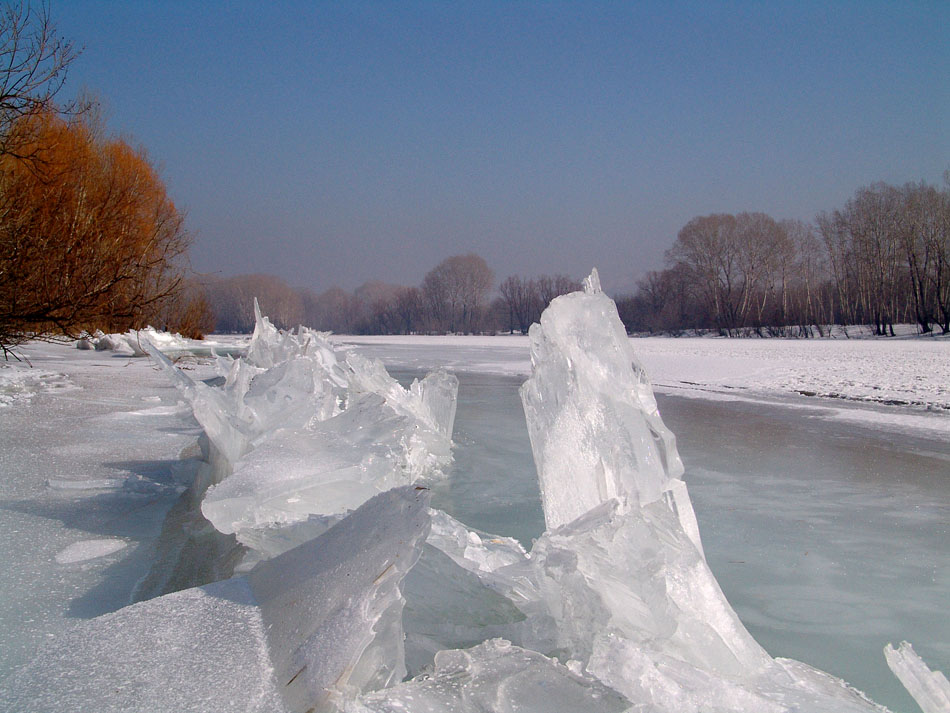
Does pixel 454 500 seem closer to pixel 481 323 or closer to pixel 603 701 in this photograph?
pixel 603 701

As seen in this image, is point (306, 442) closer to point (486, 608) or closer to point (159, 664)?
→ point (486, 608)

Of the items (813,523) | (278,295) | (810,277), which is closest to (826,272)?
(810,277)

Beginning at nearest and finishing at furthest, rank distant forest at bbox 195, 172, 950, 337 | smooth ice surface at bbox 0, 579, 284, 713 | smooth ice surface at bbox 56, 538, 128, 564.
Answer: smooth ice surface at bbox 0, 579, 284, 713 → smooth ice surface at bbox 56, 538, 128, 564 → distant forest at bbox 195, 172, 950, 337

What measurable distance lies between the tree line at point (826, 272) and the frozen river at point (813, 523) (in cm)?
3037

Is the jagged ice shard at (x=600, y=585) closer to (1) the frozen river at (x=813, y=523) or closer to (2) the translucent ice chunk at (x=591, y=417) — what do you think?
(2) the translucent ice chunk at (x=591, y=417)

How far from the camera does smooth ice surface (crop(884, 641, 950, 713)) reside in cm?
114

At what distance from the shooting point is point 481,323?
6756cm

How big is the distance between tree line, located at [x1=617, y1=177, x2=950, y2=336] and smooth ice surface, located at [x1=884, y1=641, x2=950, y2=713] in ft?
110

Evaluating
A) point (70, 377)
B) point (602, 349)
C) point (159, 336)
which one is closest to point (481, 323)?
point (159, 336)

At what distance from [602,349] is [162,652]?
127cm

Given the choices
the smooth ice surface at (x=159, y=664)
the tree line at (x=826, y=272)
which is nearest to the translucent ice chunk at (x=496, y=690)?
the smooth ice surface at (x=159, y=664)

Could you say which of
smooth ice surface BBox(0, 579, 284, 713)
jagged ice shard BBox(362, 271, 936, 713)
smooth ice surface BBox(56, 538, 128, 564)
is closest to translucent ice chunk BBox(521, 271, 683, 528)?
jagged ice shard BBox(362, 271, 936, 713)

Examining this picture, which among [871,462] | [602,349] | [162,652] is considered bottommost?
[871,462]

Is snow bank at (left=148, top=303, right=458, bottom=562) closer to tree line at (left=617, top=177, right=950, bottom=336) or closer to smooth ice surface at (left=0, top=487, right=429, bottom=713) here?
smooth ice surface at (left=0, top=487, right=429, bottom=713)
